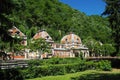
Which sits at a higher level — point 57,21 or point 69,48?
point 57,21

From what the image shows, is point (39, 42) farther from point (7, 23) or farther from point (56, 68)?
point (7, 23)

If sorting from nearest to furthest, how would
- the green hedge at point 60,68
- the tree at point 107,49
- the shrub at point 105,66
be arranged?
the green hedge at point 60,68
the shrub at point 105,66
the tree at point 107,49

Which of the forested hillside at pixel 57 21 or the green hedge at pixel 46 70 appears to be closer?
the green hedge at pixel 46 70

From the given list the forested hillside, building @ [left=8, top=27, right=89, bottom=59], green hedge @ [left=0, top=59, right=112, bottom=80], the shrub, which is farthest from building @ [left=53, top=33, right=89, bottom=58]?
green hedge @ [left=0, top=59, right=112, bottom=80]

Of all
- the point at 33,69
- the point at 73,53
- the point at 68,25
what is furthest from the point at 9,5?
the point at 68,25

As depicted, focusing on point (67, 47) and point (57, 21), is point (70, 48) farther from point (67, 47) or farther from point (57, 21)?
point (57, 21)

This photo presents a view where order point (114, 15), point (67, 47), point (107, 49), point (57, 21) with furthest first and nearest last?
point (57, 21) → point (67, 47) → point (107, 49) → point (114, 15)

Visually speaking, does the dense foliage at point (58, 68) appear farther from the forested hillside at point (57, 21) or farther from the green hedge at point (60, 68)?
the forested hillside at point (57, 21)

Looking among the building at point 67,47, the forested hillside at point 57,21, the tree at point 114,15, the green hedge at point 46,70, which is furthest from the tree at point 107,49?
the green hedge at point 46,70

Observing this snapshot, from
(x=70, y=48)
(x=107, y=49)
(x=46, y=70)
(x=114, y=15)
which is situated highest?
(x=114, y=15)

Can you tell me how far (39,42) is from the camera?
6500 cm

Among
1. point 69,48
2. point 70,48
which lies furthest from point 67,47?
point 70,48

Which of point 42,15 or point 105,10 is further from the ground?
point 42,15

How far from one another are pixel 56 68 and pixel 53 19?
9004 cm
